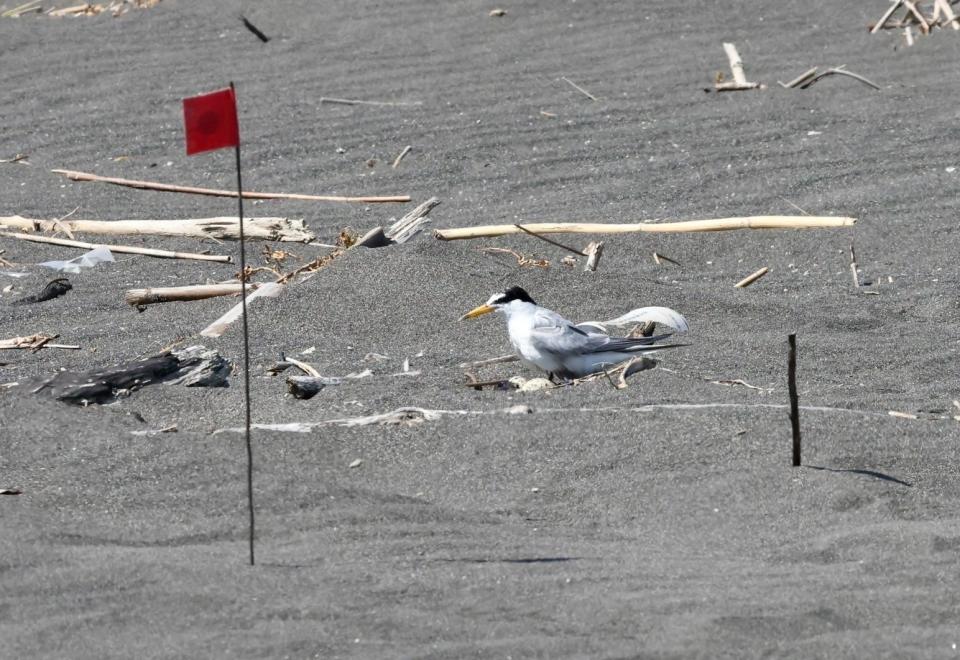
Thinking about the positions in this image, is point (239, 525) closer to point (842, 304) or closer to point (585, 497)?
point (585, 497)

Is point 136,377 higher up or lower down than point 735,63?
higher up

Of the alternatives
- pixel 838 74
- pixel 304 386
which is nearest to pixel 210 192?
pixel 304 386

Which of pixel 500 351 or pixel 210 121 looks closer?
pixel 210 121

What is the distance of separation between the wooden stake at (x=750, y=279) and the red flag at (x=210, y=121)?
4.59 meters

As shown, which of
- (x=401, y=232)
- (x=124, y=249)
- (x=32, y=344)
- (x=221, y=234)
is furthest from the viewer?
(x=221, y=234)

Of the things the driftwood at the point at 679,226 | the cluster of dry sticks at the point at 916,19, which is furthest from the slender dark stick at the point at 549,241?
the cluster of dry sticks at the point at 916,19

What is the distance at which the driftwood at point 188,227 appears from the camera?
9.29 meters

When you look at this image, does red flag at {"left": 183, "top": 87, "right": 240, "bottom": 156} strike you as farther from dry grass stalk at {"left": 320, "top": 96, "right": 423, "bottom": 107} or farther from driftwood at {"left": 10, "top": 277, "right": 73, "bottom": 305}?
dry grass stalk at {"left": 320, "top": 96, "right": 423, "bottom": 107}

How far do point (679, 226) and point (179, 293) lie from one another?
3.05 meters

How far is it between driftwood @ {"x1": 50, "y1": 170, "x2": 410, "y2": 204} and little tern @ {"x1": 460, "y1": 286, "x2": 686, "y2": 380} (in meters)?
3.65

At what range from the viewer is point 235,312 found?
25.1 feet

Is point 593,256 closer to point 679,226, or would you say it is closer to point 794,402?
point 679,226

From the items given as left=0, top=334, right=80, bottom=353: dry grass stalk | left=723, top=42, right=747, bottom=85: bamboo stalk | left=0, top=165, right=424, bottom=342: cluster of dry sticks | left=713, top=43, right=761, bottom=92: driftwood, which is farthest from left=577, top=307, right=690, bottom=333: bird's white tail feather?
left=723, top=42, right=747, bottom=85: bamboo stalk

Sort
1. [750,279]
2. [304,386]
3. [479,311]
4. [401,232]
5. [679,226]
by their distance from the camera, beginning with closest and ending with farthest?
[304,386] → [479,311] → [750,279] → [401,232] → [679,226]
